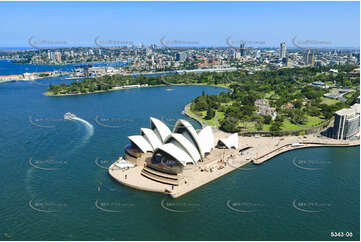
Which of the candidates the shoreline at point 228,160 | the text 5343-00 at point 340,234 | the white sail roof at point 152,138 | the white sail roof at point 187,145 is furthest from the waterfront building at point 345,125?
the white sail roof at point 152,138

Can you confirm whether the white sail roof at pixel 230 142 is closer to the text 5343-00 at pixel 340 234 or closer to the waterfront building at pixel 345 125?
the waterfront building at pixel 345 125

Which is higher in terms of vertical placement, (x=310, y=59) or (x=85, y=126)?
(x=310, y=59)

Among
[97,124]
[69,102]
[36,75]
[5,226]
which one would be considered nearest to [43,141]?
[97,124]

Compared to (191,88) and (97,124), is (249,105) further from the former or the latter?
(191,88)

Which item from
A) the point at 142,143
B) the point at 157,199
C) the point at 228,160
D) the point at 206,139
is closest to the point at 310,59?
the point at 228,160

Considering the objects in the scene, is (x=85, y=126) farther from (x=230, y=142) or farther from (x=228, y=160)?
(x=228, y=160)

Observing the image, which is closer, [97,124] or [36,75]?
[97,124]
